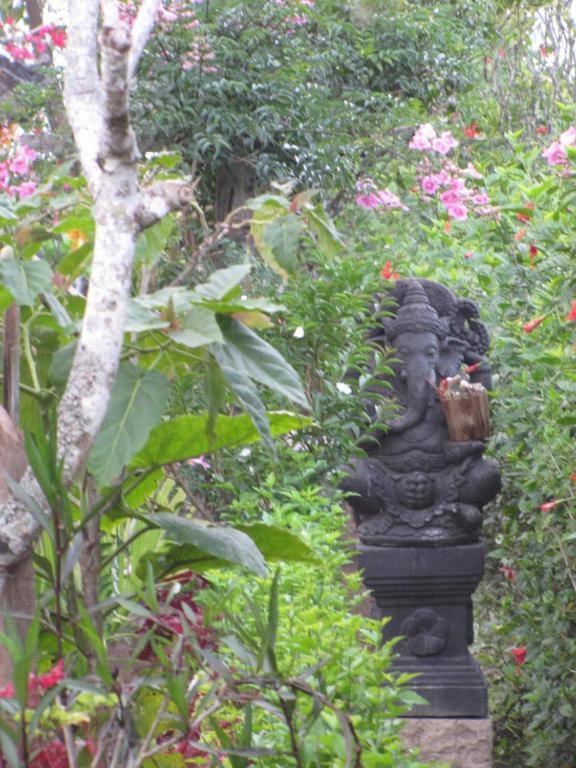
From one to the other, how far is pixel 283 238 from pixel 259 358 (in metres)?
0.23

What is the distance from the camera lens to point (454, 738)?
469 cm

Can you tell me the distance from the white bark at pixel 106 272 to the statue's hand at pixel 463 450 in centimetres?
307

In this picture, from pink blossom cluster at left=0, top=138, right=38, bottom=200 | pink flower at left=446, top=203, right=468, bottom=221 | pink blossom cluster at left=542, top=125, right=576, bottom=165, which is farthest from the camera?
pink blossom cluster at left=0, top=138, right=38, bottom=200

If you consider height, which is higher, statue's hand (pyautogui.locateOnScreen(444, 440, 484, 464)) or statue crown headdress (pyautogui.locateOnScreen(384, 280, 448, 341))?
statue crown headdress (pyautogui.locateOnScreen(384, 280, 448, 341))

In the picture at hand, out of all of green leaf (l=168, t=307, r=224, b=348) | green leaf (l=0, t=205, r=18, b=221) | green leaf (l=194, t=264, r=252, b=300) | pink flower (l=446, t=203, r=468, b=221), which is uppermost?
pink flower (l=446, t=203, r=468, b=221)

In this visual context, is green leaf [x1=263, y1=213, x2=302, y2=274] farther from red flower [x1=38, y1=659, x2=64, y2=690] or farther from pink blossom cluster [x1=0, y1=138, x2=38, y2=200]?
pink blossom cluster [x1=0, y1=138, x2=38, y2=200]

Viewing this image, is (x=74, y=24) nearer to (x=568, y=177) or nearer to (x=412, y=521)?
(x=568, y=177)

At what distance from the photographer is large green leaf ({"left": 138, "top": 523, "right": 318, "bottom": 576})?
2340 millimetres

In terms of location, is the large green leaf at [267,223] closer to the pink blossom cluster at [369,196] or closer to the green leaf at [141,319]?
the green leaf at [141,319]

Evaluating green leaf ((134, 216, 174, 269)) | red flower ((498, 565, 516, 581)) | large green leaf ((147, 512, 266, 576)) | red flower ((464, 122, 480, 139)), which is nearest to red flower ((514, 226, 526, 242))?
red flower ((498, 565, 516, 581))

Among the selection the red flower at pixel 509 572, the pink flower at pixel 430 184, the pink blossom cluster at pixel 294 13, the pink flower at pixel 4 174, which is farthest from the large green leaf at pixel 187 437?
the pink flower at pixel 430 184

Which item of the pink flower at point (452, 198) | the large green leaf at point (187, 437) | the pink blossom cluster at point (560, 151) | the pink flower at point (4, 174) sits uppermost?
the pink flower at point (4, 174)

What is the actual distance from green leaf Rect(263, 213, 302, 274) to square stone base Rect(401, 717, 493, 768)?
291cm

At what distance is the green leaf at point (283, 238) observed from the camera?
2.16 metres
